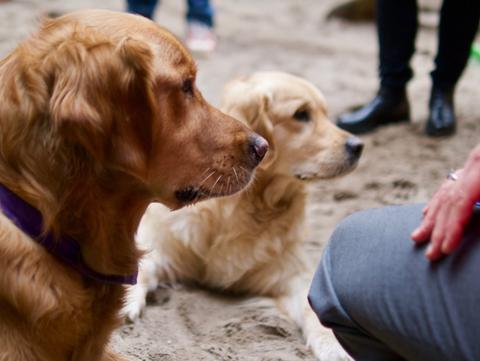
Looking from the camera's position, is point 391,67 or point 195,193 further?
point 391,67

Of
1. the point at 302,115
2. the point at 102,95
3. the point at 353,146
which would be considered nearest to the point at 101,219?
the point at 102,95

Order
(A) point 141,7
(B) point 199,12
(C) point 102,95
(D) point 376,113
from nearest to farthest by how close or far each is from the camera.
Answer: (C) point 102,95
(D) point 376,113
(A) point 141,7
(B) point 199,12

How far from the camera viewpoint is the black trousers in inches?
141

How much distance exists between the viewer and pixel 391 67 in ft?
12.6

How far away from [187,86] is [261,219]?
3.56 feet

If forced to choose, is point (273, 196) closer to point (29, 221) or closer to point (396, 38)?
point (29, 221)

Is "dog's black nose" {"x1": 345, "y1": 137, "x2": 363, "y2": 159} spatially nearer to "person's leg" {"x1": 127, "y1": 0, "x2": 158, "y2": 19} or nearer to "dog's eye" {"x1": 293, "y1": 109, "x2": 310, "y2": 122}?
"dog's eye" {"x1": 293, "y1": 109, "x2": 310, "y2": 122}

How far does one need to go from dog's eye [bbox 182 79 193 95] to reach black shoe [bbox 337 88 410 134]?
7.69 ft

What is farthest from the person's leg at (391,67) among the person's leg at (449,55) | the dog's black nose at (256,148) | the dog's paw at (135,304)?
the dog's black nose at (256,148)

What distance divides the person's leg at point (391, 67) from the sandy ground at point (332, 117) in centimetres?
8

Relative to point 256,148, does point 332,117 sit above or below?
below

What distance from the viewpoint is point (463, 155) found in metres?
3.54

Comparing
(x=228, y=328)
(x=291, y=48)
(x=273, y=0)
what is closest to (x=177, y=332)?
(x=228, y=328)

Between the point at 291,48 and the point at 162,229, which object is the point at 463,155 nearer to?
the point at 162,229
